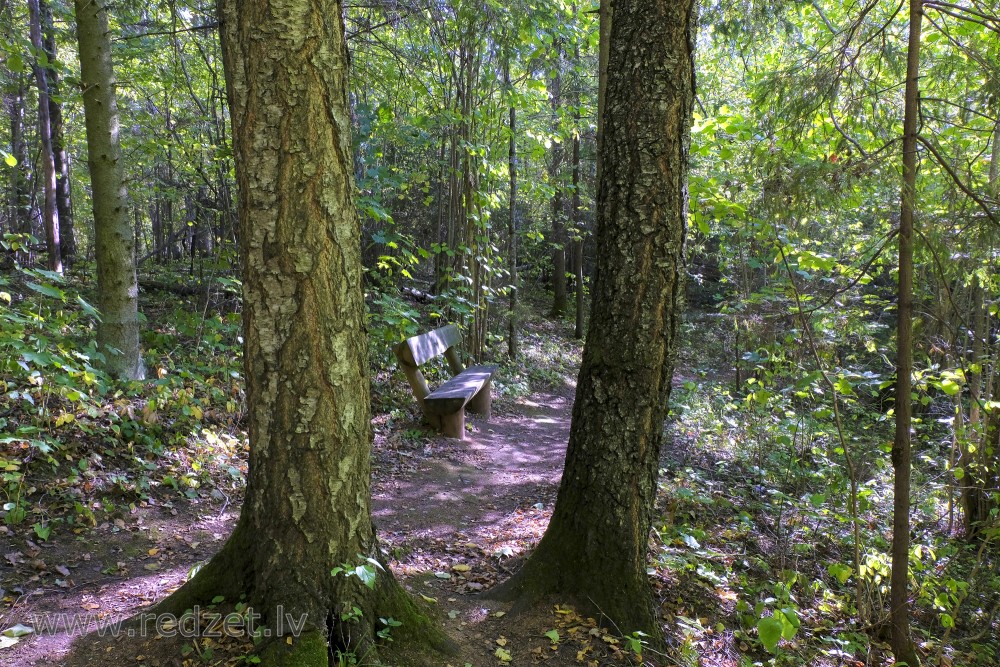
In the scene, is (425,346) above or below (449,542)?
above

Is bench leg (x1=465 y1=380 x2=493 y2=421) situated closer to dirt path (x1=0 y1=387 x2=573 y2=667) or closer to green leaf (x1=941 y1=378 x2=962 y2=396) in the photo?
dirt path (x1=0 y1=387 x2=573 y2=667)

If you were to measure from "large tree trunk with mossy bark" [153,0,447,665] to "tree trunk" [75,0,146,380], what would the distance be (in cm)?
377

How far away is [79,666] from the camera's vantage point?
89.5 inches

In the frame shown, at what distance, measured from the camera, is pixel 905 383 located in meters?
3.74

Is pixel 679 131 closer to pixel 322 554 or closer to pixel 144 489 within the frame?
pixel 322 554

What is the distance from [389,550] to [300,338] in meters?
2.09

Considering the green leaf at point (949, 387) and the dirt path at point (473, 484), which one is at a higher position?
the green leaf at point (949, 387)

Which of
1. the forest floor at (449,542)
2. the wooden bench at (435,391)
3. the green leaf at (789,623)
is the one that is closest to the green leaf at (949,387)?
the forest floor at (449,542)

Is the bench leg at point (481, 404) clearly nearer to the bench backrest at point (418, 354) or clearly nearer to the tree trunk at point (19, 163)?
the bench backrest at point (418, 354)

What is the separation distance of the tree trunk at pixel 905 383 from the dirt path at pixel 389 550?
2353 mm

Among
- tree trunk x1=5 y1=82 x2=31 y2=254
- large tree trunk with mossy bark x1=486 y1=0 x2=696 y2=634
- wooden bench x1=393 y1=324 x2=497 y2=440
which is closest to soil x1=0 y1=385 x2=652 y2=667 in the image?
large tree trunk with mossy bark x1=486 y1=0 x2=696 y2=634

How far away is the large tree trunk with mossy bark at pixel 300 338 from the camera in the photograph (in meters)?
2.26

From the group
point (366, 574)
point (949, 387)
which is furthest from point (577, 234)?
point (366, 574)

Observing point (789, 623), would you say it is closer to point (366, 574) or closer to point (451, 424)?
point (366, 574)
